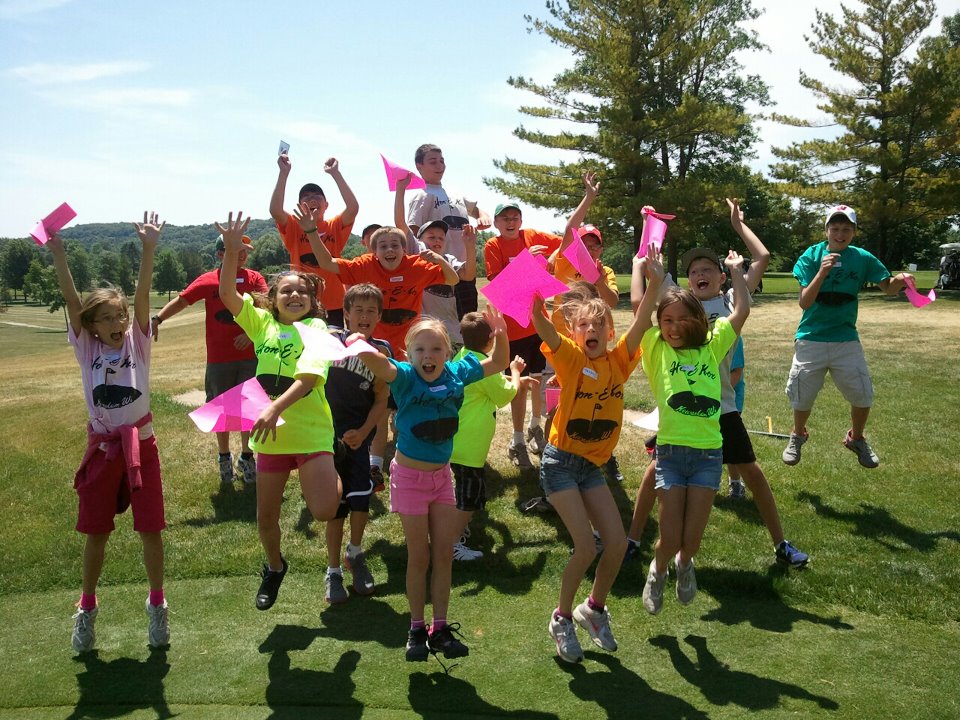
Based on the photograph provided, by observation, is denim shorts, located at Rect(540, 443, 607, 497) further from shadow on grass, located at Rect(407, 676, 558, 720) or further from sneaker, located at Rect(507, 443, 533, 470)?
sneaker, located at Rect(507, 443, 533, 470)

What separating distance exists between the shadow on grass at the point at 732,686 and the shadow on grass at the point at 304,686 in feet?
5.66

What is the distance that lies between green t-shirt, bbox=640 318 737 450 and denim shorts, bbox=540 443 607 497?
51 cm

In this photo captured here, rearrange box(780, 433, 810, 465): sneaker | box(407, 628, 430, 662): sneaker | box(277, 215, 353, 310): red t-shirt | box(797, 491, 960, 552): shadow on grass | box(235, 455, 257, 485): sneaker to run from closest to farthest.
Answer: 1. box(407, 628, 430, 662): sneaker
2. box(797, 491, 960, 552): shadow on grass
3. box(780, 433, 810, 465): sneaker
4. box(235, 455, 257, 485): sneaker
5. box(277, 215, 353, 310): red t-shirt

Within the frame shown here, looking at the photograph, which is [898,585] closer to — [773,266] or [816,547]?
[816,547]

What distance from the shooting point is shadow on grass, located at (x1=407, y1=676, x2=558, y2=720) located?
3.51 meters

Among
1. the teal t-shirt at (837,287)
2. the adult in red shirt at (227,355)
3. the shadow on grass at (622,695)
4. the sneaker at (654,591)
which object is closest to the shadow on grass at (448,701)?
the shadow on grass at (622,695)

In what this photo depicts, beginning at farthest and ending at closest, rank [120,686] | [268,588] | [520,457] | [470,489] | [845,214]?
[520,457] → [845,214] → [470,489] → [268,588] → [120,686]

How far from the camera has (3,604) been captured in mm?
5086

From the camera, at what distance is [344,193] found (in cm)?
670

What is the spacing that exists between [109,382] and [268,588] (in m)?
1.57

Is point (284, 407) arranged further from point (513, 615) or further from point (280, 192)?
point (280, 192)

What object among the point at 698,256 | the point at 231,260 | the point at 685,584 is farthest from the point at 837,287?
the point at 231,260

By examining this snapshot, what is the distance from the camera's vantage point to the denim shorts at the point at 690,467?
4148mm

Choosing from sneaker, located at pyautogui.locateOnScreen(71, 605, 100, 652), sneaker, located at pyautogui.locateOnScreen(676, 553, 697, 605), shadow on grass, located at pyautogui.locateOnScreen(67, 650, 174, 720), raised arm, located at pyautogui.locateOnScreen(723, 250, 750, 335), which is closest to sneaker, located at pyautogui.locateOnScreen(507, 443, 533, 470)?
sneaker, located at pyautogui.locateOnScreen(676, 553, 697, 605)
